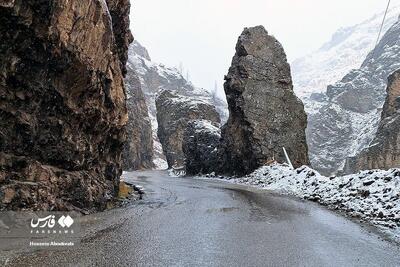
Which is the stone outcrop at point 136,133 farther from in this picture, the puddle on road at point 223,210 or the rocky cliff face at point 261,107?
the puddle on road at point 223,210

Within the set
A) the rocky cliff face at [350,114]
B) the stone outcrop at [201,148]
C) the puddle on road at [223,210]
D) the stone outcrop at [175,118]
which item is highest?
the rocky cliff face at [350,114]

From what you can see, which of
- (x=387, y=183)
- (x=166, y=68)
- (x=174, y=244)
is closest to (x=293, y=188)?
(x=387, y=183)

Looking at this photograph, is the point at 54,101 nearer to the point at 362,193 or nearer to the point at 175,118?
the point at 362,193

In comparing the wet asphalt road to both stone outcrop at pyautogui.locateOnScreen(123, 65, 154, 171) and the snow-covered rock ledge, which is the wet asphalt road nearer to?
the snow-covered rock ledge

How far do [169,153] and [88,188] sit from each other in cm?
6084

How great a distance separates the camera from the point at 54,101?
37.5 feet

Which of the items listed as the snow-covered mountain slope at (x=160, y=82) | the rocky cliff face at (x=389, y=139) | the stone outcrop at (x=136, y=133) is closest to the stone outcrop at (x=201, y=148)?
the stone outcrop at (x=136, y=133)

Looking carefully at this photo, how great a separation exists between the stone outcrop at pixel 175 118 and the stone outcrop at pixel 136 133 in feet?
19.3

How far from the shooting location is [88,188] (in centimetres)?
1254

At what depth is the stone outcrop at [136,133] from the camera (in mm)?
74938

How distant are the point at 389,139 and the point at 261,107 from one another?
150 feet

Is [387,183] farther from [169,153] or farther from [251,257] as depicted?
[169,153]

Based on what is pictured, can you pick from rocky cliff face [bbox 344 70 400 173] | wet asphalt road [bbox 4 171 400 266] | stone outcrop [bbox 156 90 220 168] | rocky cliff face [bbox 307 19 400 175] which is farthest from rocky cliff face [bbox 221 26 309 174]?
rocky cliff face [bbox 307 19 400 175]

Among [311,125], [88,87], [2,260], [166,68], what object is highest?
[166,68]
